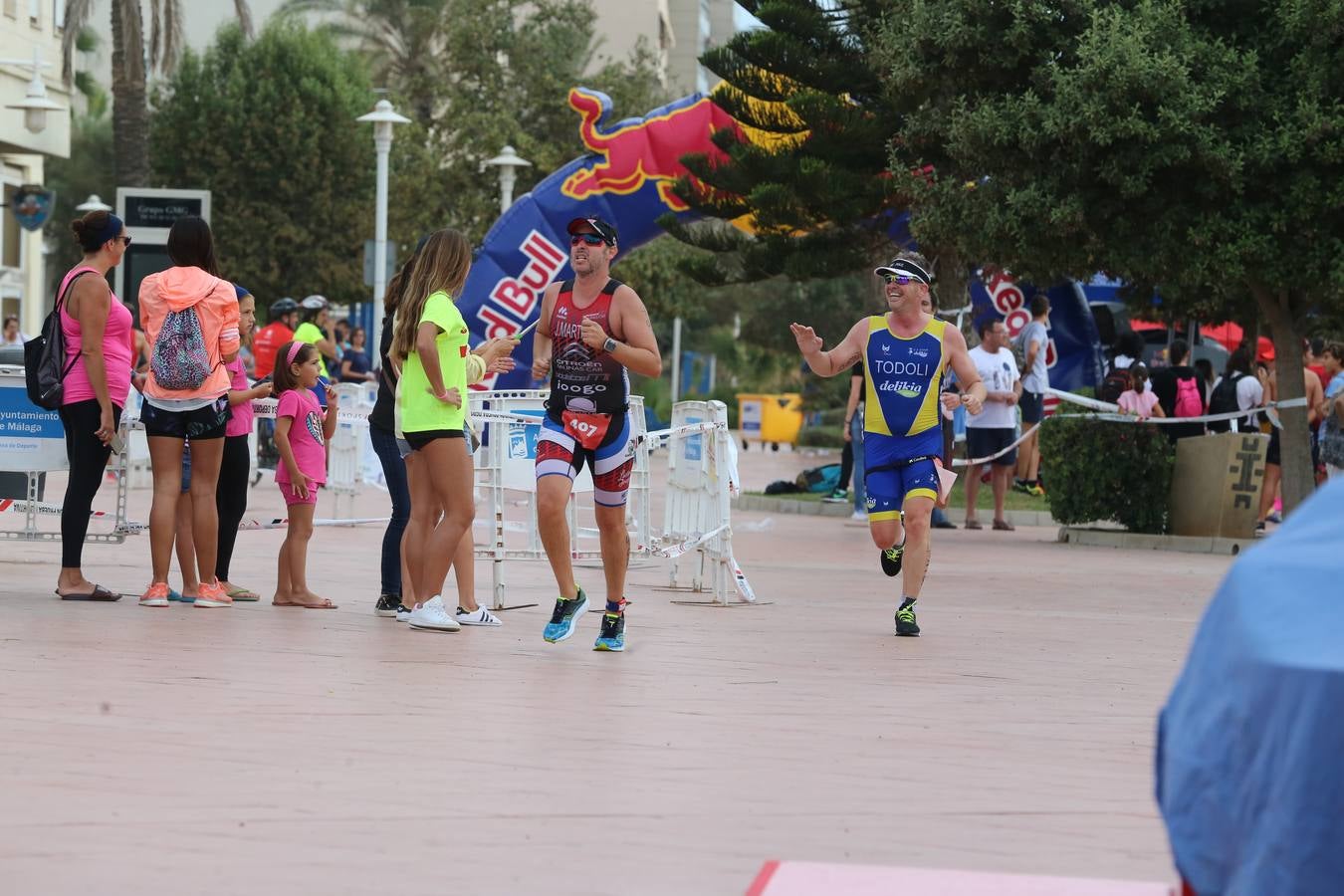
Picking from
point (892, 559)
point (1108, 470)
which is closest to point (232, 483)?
point (892, 559)

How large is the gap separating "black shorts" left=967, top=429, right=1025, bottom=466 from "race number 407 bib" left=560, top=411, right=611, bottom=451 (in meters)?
9.90

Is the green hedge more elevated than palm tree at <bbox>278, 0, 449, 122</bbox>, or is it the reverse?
palm tree at <bbox>278, 0, 449, 122</bbox>

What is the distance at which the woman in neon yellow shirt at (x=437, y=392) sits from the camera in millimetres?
9016

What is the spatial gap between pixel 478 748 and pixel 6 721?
1496mm

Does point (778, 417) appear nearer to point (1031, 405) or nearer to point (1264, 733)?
point (1031, 405)

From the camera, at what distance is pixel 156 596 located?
986 centimetres

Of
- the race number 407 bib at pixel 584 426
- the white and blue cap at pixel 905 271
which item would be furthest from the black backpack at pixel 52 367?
the white and blue cap at pixel 905 271

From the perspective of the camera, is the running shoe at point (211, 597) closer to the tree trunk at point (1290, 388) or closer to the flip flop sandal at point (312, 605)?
the flip flop sandal at point (312, 605)

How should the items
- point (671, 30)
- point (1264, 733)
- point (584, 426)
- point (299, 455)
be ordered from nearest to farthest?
point (1264, 733), point (584, 426), point (299, 455), point (671, 30)

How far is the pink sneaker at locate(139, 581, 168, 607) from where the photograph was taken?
982cm

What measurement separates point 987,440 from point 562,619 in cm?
Result: 1004

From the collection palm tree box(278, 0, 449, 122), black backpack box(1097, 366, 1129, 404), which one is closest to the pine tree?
black backpack box(1097, 366, 1129, 404)

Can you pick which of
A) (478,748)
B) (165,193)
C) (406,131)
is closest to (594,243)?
(478,748)

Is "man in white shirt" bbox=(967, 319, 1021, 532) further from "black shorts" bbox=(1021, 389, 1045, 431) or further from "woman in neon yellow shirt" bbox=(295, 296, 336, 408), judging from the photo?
"woman in neon yellow shirt" bbox=(295, 296, 336, 408)
